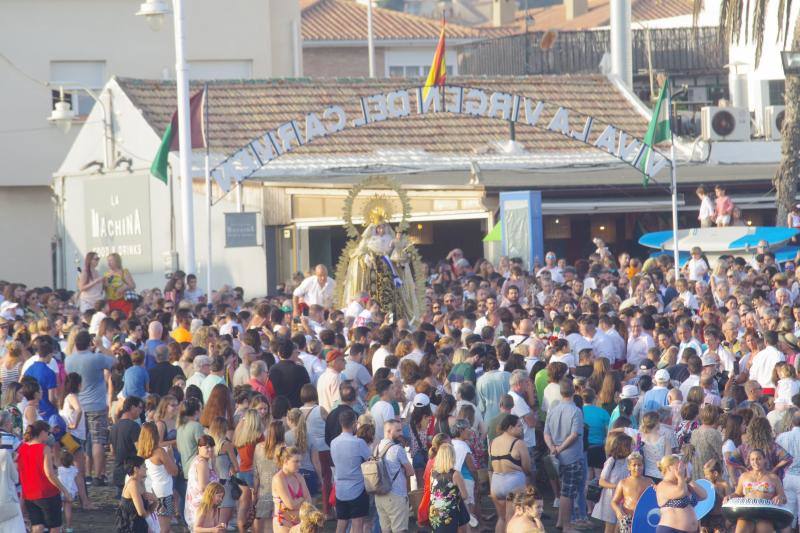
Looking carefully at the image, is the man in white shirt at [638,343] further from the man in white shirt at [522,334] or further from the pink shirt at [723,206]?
the pink shirt at [723,206]

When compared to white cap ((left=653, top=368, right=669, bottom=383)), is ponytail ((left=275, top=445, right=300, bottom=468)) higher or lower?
lower

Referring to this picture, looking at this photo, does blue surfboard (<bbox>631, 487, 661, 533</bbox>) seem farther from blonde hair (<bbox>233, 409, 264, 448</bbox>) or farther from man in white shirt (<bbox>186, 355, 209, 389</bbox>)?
man in white shirt (<bbox>186, 355, 209, 389</bbox>)

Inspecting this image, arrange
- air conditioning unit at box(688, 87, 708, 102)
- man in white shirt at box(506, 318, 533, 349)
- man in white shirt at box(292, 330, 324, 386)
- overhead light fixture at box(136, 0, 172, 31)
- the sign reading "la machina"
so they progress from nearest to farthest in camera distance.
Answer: man in white shirt at box(292, 330, 324, 386), man in white shirt at box(506, 318, 533, 349), overhead light fixture at box(136, 0, 172, 31), the sign reading "la machina", air conditioning unit at box(688, 87, 708, 102)

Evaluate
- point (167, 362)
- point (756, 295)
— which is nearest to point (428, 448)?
point (167, 362)

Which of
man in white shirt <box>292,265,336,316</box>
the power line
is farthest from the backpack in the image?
the power line

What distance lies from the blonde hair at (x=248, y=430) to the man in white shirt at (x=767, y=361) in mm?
5051

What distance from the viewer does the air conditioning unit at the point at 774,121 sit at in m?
33.8

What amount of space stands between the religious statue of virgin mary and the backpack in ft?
29.3

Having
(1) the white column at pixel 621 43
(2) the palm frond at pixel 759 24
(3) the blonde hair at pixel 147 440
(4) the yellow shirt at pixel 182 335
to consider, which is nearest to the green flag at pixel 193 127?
(4) the yellow shirt at pixel 182 335

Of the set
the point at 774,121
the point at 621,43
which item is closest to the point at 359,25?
the point at 621,43

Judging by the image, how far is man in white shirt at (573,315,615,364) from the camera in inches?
671

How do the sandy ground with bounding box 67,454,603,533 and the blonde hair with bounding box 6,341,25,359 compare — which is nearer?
the sandy ground with bounding box 67,454,603,533

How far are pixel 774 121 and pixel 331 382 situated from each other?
21142 mm

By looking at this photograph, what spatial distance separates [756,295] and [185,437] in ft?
27.2
